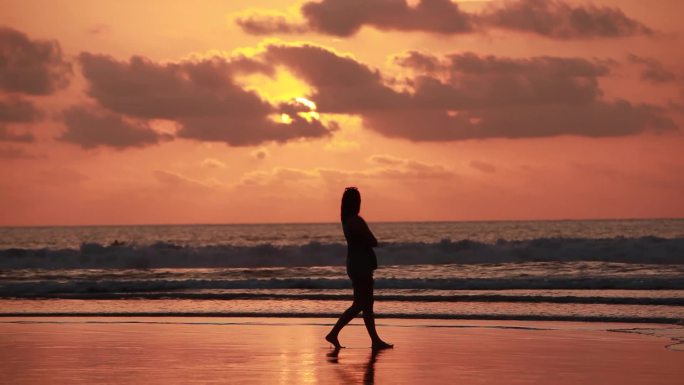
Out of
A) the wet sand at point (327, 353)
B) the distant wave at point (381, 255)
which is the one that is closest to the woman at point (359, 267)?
the wet sand at point (327, 353)

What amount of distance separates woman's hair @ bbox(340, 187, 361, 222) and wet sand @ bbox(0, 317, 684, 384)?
178cm

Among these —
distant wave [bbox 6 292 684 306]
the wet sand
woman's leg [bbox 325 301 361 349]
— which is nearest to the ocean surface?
distant wave [bbox 6 292 684 306]

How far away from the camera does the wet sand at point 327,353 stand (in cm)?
1127

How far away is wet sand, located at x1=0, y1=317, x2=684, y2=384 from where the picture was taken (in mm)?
11266

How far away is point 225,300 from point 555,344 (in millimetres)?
10963

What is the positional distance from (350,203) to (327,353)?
197 cm

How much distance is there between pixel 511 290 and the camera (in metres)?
26.9

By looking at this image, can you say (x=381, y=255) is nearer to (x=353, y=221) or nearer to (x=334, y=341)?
(x=334, y=341)

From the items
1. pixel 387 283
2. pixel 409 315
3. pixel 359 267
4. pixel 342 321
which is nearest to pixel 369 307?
pixel 342 321

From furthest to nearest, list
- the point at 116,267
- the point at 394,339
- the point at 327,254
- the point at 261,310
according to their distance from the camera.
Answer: the point at 327,254 < the point at 116,267 < the point at 261,310 < the point at 394,339

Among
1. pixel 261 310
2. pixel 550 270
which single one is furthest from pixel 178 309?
pixel 550 270

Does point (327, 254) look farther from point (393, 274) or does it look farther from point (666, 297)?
point (666, 297)

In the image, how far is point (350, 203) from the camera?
14.1 meters

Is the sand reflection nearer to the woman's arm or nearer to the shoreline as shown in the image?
the woman's arm
